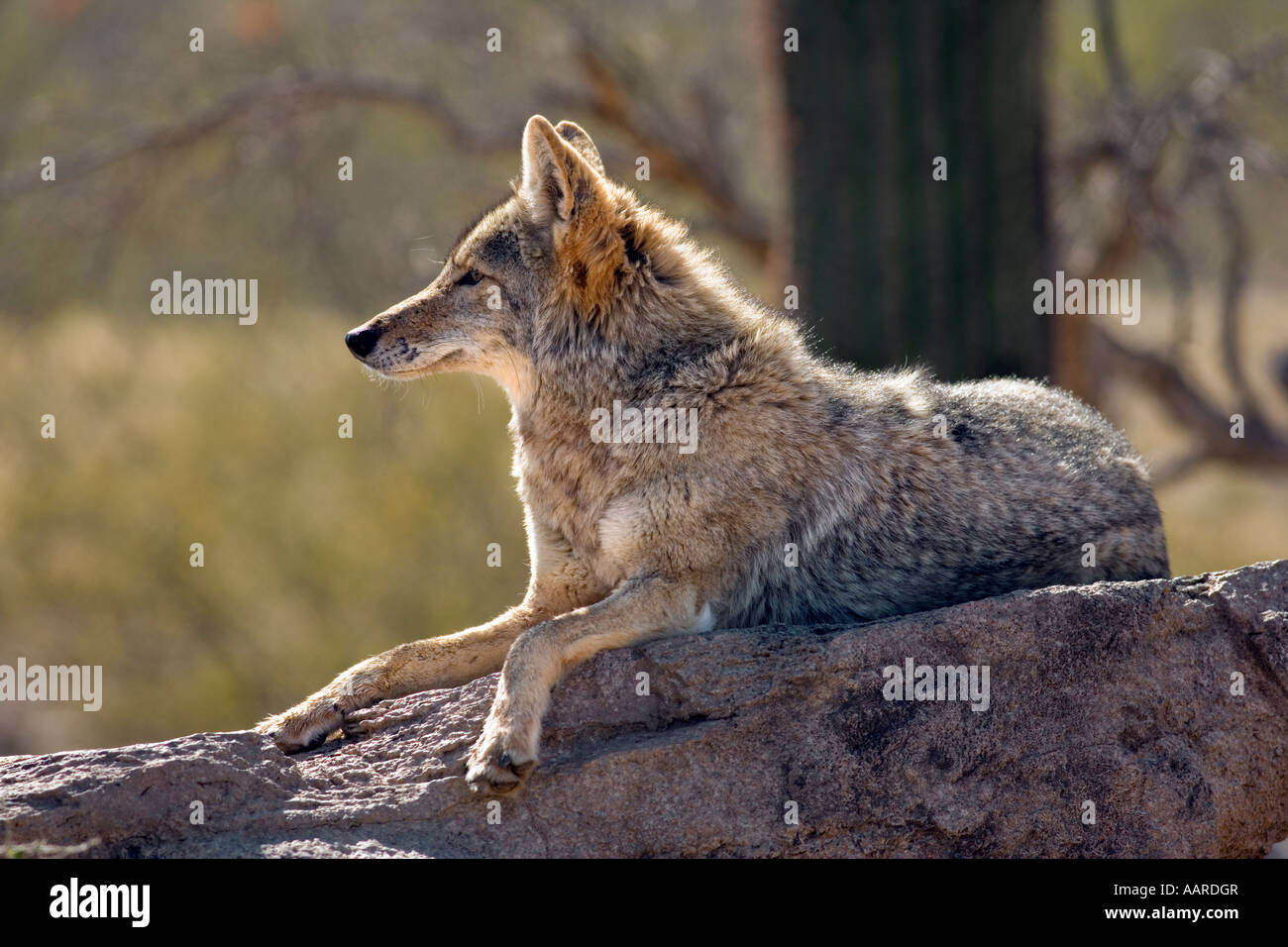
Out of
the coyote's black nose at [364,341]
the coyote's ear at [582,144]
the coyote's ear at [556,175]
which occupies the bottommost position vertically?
the coyote's black nose at [364,341]

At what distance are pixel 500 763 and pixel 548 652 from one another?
0.42 metres

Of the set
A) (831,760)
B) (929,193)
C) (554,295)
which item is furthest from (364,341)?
(929,193)

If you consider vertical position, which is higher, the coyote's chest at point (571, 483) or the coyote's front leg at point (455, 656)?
the coyote's chest at point (571, 483)

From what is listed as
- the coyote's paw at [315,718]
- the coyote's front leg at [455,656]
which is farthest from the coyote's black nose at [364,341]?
the coyote's paw at [315,718]

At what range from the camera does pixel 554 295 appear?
19.0ft

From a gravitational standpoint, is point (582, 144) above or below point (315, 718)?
above

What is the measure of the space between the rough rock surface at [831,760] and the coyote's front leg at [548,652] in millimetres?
119

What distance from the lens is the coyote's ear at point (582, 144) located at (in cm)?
630

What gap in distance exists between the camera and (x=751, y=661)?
16.8 ft

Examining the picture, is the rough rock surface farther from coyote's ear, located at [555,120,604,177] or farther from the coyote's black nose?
coyote's ear, located at [555,120,604,177]

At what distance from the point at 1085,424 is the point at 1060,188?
284 inches

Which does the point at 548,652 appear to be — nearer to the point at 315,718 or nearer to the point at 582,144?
the point at 315,718

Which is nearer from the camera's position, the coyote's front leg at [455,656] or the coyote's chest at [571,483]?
the coyote's front leg at [455,656]

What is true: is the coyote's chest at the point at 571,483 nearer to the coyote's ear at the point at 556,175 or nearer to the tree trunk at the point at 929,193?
the coyote's ear at the point at 556,175
